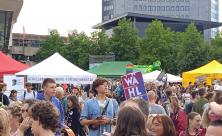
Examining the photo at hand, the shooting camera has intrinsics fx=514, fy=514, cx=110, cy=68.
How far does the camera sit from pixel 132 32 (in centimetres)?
6569

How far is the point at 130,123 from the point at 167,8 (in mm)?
147210

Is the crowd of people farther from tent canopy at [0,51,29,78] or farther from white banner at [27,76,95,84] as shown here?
tent canopy at [0,51,29,78]

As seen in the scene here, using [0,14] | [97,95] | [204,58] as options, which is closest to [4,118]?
[97,95]

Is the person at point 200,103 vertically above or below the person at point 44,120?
below

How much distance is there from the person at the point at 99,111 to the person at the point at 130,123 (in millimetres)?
3335

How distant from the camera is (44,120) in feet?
15.4

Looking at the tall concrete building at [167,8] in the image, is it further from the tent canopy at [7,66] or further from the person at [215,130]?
the person at [215,130]

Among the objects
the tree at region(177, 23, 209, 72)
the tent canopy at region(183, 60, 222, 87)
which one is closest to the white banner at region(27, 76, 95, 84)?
the tent canopy at region(183, 60, 222, 87)

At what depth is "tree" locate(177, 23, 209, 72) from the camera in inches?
2363

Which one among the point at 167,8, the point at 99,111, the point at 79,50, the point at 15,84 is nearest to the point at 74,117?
the point at 99,111

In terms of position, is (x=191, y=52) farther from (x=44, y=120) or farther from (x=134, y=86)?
(x=44, y=120)

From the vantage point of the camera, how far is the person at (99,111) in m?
7.84

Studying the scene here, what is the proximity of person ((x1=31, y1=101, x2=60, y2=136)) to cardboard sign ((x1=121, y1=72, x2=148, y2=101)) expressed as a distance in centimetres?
458

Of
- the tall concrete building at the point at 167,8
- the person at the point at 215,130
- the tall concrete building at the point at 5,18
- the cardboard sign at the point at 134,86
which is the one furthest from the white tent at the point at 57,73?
the tall concrete building at the point at 167,8
